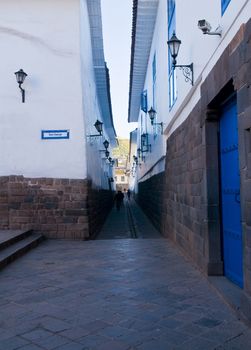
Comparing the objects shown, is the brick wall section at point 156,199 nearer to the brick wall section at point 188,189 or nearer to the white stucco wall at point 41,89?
the brick wall section at point 188,189

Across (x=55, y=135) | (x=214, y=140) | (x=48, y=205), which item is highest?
(x=55, y=135)

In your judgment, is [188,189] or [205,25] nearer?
[205,25]

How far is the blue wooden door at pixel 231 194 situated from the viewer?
4.61 metres

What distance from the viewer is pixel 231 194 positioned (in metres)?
4.86

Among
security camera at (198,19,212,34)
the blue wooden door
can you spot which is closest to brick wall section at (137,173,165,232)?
the blue wooden door

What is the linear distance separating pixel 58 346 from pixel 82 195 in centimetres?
710

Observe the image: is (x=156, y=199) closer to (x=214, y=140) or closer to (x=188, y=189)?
(x=188, y=189)

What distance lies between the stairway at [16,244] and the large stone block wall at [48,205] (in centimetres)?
45

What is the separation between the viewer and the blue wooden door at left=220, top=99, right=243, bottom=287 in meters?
4.61

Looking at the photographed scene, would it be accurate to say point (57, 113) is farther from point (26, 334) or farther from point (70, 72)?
point (26, 334)

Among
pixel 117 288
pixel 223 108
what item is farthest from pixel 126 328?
pixel 223 108

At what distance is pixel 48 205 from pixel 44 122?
2.10m

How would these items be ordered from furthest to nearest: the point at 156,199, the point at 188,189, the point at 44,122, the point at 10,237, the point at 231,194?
the point at 156,199
the point at 44,122
the point at 10,237
the point at 188,189
the point at 231,194

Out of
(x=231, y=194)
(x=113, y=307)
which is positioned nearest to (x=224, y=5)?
(x=231, y=194)
